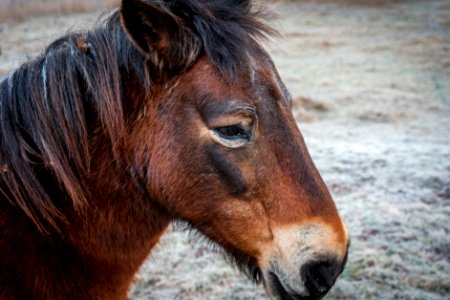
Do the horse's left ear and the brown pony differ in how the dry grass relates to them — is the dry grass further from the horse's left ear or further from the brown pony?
the horse's left ear

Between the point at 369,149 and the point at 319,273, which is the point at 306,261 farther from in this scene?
the point at 369,149

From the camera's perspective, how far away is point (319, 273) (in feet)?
5.90

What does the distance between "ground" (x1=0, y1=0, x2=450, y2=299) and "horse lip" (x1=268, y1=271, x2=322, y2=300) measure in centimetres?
63

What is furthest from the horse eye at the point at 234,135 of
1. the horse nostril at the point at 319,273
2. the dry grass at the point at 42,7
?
the dry grass at the point at 42,7

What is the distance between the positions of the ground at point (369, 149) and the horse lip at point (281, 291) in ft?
2.05

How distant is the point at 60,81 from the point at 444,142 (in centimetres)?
548

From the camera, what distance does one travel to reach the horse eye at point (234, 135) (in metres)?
1.80

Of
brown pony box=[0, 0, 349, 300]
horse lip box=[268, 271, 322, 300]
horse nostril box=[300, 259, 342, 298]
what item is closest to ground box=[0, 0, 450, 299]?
brown pony box=[0, 0, 349, 300]

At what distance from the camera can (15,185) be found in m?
1.86

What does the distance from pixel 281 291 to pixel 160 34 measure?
1.19 metres

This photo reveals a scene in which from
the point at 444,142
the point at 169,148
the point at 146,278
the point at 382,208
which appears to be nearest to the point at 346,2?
the point at 444,142

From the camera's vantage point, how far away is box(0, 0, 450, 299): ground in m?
3.54

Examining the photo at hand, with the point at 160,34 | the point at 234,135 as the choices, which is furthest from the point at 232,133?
the point at 160,34

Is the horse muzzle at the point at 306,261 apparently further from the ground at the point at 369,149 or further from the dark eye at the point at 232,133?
the ground at the point at 369,149
